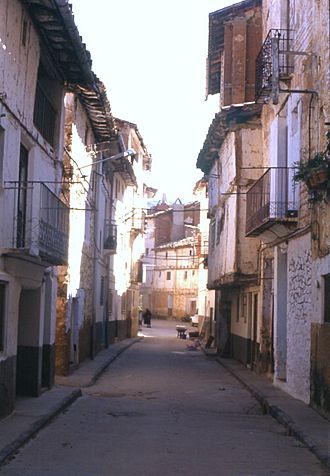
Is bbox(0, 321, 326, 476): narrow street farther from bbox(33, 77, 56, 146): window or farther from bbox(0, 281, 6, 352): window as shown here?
bbox(33, 77, 56, 146): window

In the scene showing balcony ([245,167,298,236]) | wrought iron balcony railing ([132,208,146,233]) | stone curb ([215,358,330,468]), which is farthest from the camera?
wrought iron balcony railing ([132,208,146,233])

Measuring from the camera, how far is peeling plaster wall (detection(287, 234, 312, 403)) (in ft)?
46.2

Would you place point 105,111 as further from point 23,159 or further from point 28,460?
point 28,460

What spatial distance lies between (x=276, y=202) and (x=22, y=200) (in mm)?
5477

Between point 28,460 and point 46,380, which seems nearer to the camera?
point 28,460

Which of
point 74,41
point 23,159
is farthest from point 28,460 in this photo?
point 74,41

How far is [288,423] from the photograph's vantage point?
11828 mm

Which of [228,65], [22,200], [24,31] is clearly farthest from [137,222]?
[24,31]

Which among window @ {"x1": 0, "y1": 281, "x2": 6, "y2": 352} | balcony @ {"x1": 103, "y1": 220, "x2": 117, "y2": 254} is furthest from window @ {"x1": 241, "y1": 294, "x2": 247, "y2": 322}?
window @ {"x1": 0, "y1": 281, "x2": 6, "y2": 352}

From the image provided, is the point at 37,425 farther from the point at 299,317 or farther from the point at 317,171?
the point at 299,317

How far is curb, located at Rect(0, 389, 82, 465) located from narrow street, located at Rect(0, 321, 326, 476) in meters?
0.10

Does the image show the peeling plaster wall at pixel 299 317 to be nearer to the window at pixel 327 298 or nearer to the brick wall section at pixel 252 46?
the window at pixel 327 298

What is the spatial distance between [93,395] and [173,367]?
8242 mm

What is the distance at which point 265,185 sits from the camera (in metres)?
17.4
